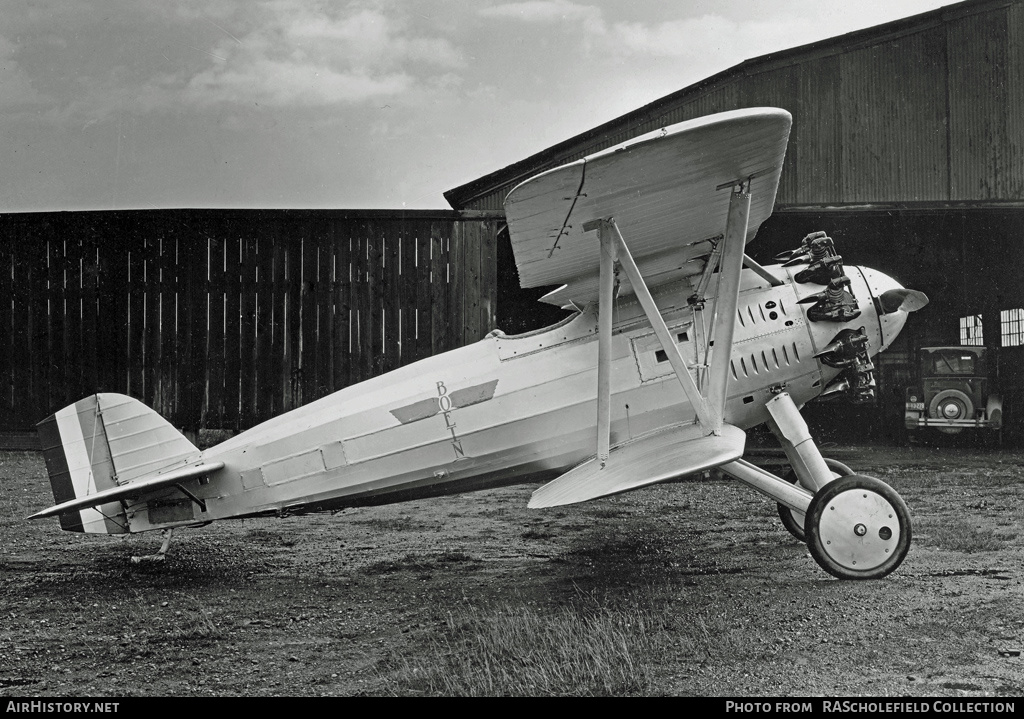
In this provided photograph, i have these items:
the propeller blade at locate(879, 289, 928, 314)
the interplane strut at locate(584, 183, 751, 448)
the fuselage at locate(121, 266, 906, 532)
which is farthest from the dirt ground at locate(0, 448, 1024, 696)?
the propeller blade at locate(879, 289, 928, 314)

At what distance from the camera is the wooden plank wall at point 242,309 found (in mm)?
12219

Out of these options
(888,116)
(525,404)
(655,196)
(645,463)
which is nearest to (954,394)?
(888,116)

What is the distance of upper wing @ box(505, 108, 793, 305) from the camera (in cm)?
390

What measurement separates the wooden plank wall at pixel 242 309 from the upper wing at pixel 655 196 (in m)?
6.68

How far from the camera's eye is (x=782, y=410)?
5465 mm

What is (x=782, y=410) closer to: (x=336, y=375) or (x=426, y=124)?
(x=426, y=124)

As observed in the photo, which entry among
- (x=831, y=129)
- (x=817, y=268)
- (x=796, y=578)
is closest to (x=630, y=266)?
(x=817, y=268)

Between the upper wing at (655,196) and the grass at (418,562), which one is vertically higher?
the upper wing at (655,196)

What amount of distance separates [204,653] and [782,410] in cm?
420

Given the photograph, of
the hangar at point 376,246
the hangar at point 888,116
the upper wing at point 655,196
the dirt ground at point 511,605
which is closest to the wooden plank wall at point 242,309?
the hangar at point 376,246

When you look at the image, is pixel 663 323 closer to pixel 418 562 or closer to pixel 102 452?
pixel 418 562

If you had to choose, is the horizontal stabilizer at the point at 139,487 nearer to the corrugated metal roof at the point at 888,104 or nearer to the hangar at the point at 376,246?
the hangar at the point at 376,246

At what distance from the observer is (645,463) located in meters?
4.58

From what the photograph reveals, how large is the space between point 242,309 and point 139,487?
7548 mm
